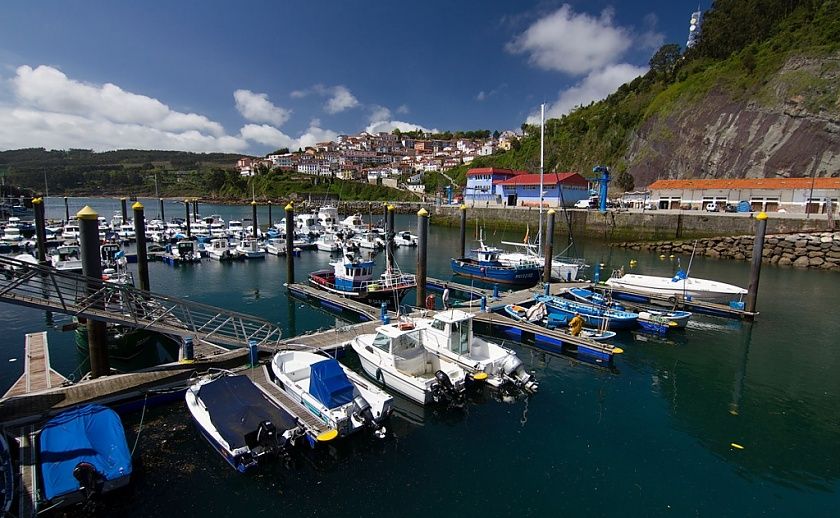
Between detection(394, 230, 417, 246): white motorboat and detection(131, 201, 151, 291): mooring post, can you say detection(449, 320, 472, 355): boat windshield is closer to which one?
detection(131, 201, 151, 291): mooring post

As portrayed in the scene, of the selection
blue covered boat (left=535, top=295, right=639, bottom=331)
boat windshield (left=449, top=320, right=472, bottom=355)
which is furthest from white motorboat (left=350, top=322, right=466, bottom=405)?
blue covered boat (left=535, top=295, right=639, bottom=331)

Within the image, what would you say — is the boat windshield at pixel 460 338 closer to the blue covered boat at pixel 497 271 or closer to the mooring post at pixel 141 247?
the blue covered boat at pixel 497 271

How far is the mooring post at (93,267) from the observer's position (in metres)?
13.8

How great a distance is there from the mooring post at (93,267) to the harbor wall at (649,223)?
A: 56.3 m

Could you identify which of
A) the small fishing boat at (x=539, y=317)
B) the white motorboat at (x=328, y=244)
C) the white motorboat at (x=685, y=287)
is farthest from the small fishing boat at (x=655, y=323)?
the white motorboat at (x=328, y=244)

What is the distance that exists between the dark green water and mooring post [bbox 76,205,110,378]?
8.17ft

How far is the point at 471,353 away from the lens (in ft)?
55.6

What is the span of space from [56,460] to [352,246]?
133 ft

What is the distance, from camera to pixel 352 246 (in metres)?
49.6

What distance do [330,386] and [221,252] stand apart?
124 ft

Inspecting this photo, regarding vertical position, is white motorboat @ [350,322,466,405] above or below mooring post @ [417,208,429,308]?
below

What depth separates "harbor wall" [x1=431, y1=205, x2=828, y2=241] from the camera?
50.1m

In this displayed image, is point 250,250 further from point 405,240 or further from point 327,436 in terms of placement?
point 327,436

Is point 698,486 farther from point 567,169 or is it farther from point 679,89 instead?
point 567,169
